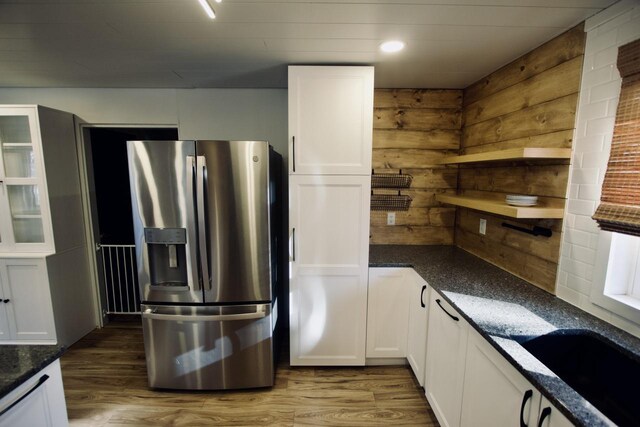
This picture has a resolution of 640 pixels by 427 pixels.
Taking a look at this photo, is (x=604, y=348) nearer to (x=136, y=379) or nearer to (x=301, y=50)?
(x=301, y=50)

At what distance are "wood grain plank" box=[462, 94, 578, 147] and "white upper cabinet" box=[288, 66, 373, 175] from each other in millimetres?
948

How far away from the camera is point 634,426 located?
99cm

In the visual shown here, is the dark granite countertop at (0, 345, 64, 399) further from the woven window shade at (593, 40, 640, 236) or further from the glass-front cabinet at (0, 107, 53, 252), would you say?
the woven window shade at (593, 40, 640, 236)

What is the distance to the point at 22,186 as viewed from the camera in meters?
2.37

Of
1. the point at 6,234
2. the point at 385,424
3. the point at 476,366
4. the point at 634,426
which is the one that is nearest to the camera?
the point at 634,426

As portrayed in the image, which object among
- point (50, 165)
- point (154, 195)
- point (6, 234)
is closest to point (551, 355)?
point (154, 195)

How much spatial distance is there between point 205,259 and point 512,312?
1.75 meters

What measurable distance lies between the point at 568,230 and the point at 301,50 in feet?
6.01

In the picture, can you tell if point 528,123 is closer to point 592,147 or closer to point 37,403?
point 592,147

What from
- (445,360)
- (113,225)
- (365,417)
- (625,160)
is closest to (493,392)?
(445,360)

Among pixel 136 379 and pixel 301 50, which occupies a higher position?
pixel 301 50

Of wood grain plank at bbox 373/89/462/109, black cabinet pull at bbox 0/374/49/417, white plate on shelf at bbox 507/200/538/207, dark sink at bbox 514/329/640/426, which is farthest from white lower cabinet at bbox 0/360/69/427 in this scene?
wood grain plank at bbox 373/89/462/109

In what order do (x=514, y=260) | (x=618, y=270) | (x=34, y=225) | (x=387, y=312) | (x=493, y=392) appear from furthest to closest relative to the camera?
(x=34, y=225) → (x=387, y=312) → (x=514, y=260) → (x=618, y=270) → (x=493, y=392)

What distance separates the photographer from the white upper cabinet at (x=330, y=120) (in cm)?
192
